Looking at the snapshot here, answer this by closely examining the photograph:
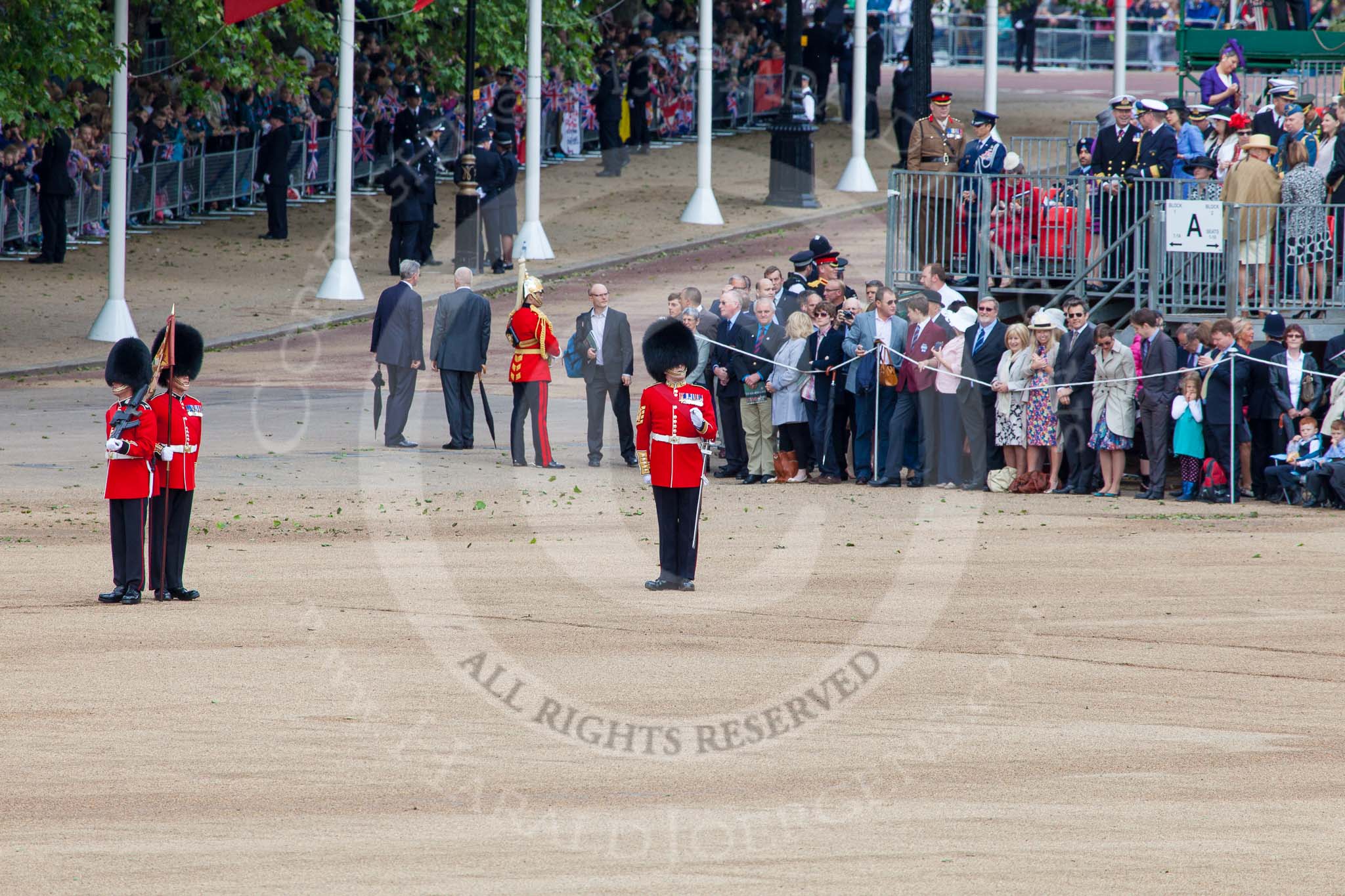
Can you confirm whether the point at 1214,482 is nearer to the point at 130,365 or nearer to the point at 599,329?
the point at 599,329

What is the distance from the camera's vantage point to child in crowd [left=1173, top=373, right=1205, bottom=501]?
1675 centimetres

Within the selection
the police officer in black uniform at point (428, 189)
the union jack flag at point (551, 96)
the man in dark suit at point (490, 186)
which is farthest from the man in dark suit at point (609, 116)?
the police officer in black uniform at point (428, 189)

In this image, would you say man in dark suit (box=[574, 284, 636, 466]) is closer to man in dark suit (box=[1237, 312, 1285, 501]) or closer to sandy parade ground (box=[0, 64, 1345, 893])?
sandy parade ground (box=[0, 64, 1345, 893])

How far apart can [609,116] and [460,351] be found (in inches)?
673

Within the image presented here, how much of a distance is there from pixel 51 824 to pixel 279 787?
1033 millimetres

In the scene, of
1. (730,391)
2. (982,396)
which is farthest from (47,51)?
(982,396)

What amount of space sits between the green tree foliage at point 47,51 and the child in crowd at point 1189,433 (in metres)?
13.2

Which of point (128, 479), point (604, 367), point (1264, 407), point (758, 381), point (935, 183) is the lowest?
point (128, 479)

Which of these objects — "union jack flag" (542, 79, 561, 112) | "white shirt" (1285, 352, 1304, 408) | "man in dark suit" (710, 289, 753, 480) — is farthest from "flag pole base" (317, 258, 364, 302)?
"white shirt" (1285, 352, 1304, 408)

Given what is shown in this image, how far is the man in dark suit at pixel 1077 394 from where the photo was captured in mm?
17297

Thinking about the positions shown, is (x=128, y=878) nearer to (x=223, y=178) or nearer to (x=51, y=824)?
(x=51, y=824)

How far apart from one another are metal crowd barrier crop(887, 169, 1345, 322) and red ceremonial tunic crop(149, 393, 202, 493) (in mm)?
9341

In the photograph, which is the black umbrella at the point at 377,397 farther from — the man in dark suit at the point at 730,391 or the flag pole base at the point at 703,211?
the flag pole base at the point at 703,211

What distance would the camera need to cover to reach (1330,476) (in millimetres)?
16266
